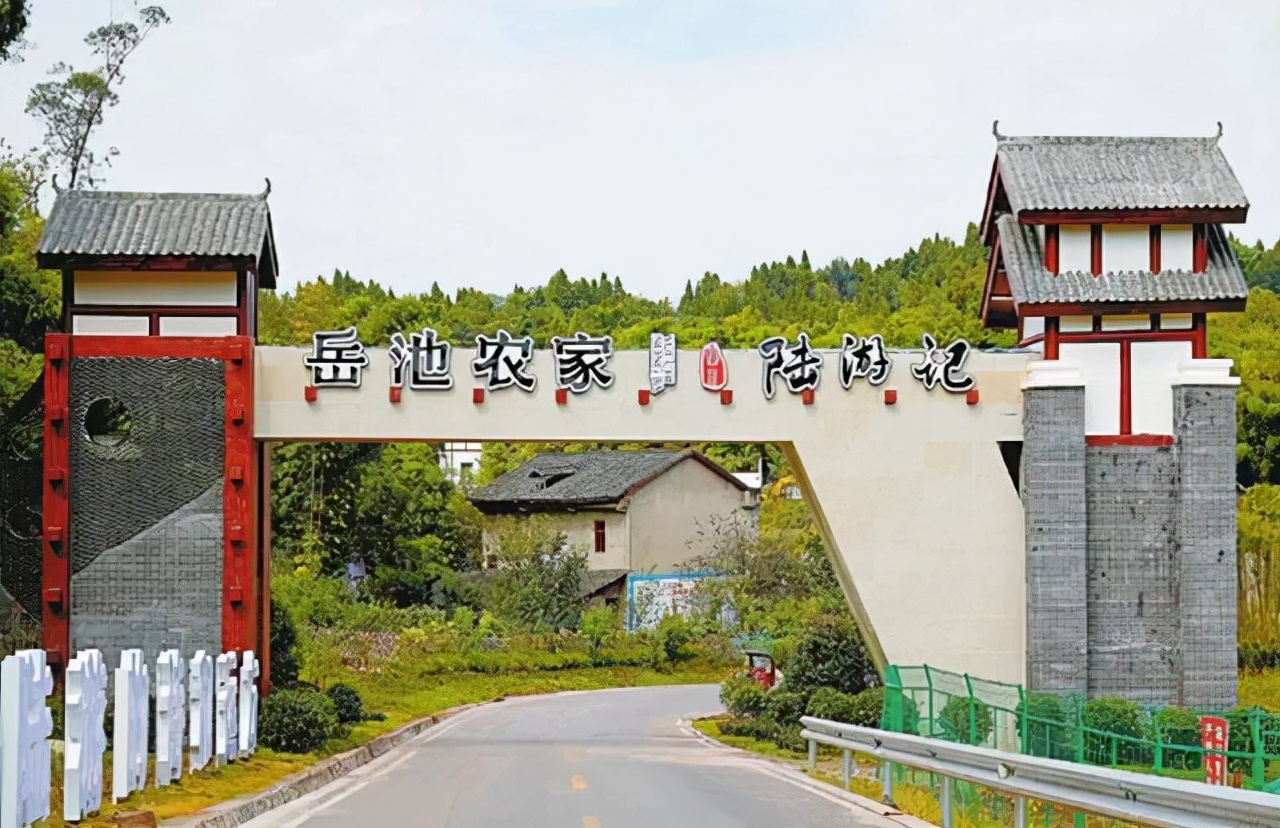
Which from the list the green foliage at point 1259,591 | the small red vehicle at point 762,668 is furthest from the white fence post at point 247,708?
the green foliage at point 1259,591

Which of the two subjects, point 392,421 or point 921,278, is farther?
point 921,278

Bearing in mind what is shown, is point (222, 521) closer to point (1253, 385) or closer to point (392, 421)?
point (392, 421)

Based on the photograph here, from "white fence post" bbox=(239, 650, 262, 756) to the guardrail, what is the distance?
7545 millimetres

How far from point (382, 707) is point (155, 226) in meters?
14.2

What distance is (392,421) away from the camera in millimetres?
25391

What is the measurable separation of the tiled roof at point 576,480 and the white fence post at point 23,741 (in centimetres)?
4790

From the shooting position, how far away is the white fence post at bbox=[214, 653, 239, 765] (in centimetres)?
2038

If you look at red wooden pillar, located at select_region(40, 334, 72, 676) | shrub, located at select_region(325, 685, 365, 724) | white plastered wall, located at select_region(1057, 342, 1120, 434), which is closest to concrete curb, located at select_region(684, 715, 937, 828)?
shrub, located at select_region(325, 685, 365, 724)

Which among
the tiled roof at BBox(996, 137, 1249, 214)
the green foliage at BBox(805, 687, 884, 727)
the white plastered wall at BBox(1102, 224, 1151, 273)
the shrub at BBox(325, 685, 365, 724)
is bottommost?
the shrub at BBox(325, 685, 365, 724)

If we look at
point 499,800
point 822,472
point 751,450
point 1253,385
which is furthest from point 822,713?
point 751,450

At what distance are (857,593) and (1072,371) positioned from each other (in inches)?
169

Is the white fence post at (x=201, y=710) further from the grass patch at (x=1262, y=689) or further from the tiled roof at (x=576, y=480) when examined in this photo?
the tiled roof at (x=576, y=480)

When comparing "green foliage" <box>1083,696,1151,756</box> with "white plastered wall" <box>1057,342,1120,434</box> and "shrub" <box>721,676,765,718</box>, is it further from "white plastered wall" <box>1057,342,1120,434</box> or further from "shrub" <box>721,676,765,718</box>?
"shrub" <box>721,676,765,718</box>

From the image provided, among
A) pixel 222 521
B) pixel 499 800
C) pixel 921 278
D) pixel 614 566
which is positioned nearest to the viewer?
pixel 499 800
